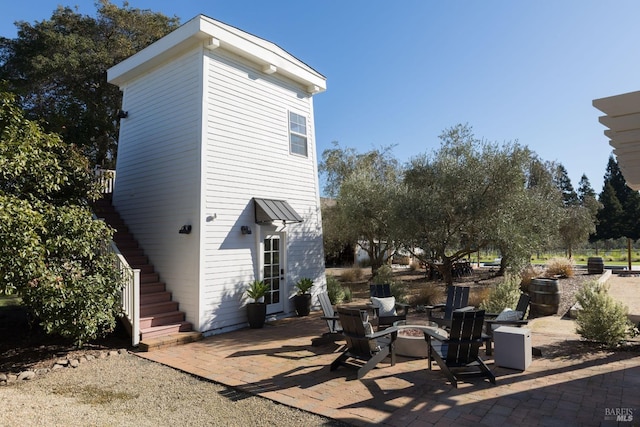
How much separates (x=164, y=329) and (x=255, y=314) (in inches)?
73.8

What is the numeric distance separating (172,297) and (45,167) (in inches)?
137

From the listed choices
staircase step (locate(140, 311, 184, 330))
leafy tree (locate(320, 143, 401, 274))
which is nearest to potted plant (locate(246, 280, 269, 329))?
staircase step (locate(140, 311, 184, 330))

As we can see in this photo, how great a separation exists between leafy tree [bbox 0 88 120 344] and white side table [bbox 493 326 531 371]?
19.9 feet

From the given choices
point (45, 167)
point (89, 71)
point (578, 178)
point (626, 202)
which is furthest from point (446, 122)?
point (578, 178)

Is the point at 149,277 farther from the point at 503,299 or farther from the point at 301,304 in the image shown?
the point at 503,299

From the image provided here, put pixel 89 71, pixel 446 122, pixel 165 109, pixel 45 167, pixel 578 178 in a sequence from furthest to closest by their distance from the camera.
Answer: pixel 578 178 → pixel 89 71 → pixel 446 122 → pixel 165 109 → pixel 45 167

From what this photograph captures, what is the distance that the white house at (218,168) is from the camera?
305 inches

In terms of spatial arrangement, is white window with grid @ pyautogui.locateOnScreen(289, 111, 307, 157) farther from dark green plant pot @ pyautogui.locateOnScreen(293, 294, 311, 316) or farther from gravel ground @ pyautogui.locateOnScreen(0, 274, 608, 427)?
gravel ground @ pyautogui.locateOnScreen(0, 274, 608, 427)

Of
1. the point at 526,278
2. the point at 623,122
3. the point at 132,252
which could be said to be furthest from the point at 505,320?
the point at 132,252

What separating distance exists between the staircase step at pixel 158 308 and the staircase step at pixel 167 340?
645mm

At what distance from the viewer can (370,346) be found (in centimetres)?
495

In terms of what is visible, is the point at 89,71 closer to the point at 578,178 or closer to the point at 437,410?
the point at 437,410

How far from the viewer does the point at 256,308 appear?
805 centimetres

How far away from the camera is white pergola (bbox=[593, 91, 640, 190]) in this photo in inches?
134
